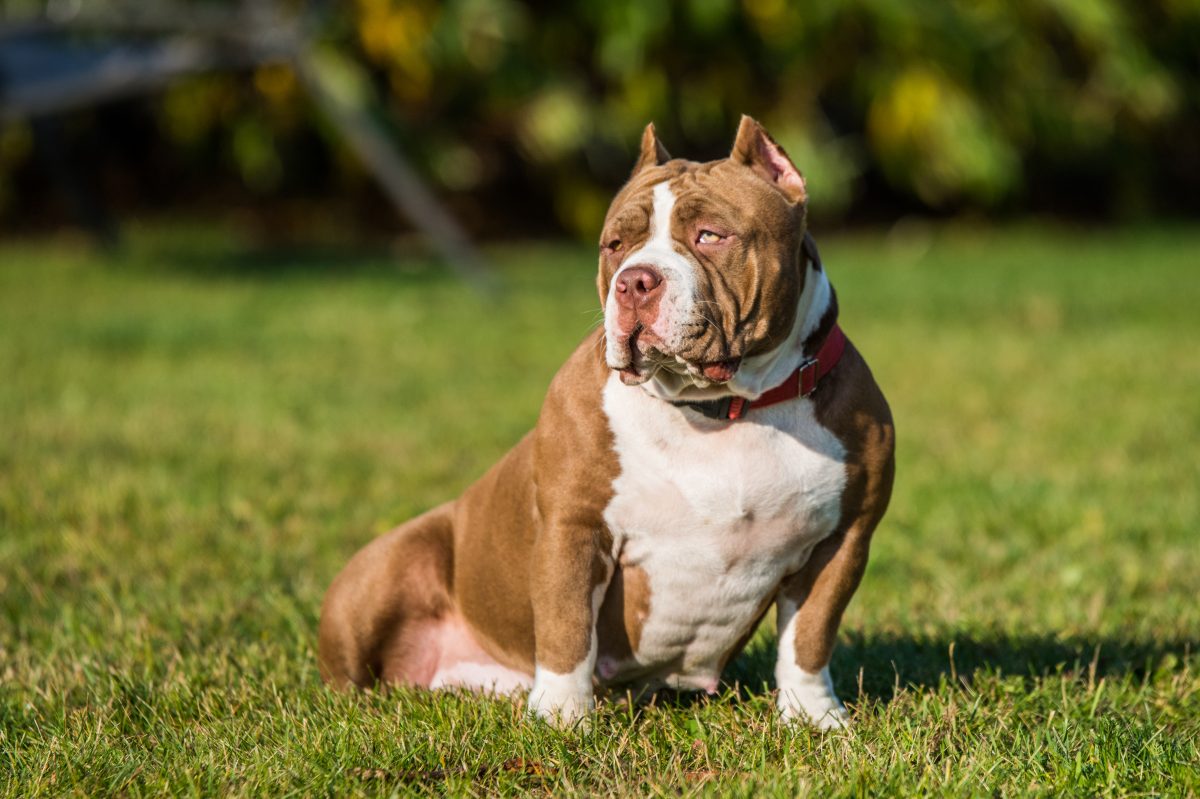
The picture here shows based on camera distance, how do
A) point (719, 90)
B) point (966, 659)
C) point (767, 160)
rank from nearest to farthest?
1. point (767, 160)
2. point (966, 659)
3. point (719, 90)

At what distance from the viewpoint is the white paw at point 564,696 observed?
2857 millimetres

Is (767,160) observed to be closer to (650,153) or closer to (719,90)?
(650,153)

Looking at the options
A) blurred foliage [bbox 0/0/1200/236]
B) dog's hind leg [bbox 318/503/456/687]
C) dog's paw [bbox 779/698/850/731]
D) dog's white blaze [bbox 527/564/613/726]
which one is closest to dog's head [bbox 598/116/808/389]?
dog's white blaze [bbox 527/564/613/726]

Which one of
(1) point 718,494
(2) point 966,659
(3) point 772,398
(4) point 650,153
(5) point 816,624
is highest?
(4) point 650,153

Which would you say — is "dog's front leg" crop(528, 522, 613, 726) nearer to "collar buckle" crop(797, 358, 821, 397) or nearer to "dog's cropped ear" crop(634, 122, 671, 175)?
"collar buckle" crop(797, 358, 821, 397)

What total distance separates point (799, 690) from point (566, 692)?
47cm

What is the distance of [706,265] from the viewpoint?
8.86ft

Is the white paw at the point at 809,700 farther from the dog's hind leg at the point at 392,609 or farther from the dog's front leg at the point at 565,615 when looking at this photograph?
the dog's hind leg at the point at 392,609

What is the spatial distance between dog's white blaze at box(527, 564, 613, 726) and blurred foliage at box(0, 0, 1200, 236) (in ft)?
33.7

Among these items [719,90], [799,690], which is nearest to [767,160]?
[799,690]

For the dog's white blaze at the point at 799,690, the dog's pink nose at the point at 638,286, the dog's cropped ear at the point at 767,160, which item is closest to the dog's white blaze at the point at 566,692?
the dog's white blaze at the point at 799,690

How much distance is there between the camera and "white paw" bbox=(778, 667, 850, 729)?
291 centimetres

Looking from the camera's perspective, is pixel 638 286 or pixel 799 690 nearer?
pixel 638 286

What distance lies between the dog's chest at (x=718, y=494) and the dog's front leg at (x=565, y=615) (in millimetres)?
74
